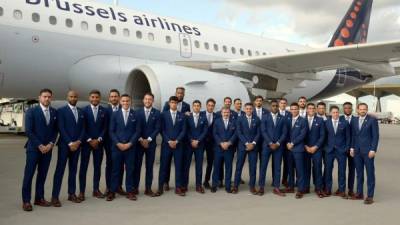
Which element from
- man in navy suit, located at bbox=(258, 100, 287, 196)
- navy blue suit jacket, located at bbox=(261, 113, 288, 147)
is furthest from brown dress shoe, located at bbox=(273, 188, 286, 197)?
navy blue suit jacket, located at bbox=(261, 113, 288, 147)

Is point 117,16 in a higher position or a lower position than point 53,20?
higher

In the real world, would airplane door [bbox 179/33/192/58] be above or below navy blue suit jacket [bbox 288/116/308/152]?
above

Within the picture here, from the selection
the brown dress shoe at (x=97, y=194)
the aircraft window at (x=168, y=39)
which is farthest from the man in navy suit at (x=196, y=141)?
the aircraft window at (x=168, y=39)

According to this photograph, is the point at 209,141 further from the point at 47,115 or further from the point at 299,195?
the point at 47,115

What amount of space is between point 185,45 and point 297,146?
6.04m

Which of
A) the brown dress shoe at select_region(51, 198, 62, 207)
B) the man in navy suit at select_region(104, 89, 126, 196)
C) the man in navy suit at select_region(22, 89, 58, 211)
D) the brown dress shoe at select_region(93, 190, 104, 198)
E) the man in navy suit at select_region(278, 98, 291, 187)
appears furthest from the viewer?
the man in navy suit at select_region(278, 98, 291, 187)

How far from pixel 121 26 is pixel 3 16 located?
105 inches

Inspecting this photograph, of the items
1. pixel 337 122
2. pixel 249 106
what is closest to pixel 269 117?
pixel 249 106

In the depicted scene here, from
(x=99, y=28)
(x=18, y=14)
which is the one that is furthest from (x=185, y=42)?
(x=18, y=14)

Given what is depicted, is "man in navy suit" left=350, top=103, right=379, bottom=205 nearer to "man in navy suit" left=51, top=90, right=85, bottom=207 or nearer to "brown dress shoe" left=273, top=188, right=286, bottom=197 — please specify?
"brown dress shoe" left=273, top=188, right=286, bottom=197

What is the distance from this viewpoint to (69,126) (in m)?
4.95

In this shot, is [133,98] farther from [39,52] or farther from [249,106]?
[249,106]

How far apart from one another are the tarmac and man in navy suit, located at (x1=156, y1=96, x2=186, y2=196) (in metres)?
0.27

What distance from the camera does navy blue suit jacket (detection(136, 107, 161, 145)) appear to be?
5.52m
